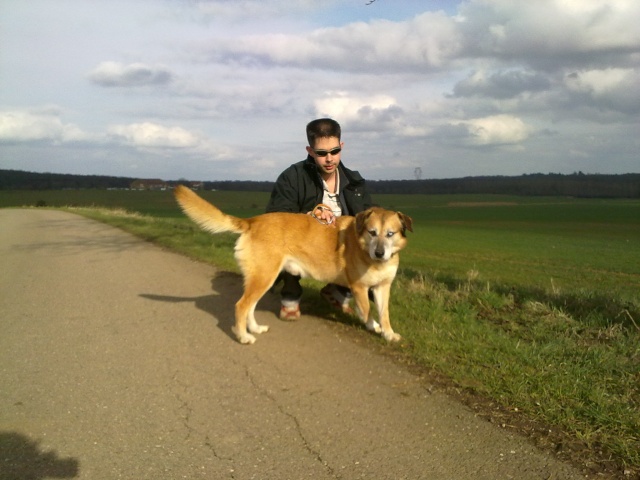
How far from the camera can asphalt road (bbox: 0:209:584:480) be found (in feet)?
10.5

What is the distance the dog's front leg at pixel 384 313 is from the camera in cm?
568

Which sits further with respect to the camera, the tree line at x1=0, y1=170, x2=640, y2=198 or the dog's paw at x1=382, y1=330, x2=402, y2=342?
the tree line at x1=0, y1=170, x2=640, y2=198

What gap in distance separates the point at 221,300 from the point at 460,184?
512 ft

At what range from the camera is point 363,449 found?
3.38m

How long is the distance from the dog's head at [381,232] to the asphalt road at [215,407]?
109cm

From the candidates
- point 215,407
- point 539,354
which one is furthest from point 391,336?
point 215,407

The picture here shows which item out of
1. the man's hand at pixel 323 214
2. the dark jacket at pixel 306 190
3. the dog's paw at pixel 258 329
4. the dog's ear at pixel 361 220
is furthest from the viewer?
the dark jacket at pixel 306 190

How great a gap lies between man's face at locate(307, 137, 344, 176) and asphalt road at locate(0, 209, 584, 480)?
214cm

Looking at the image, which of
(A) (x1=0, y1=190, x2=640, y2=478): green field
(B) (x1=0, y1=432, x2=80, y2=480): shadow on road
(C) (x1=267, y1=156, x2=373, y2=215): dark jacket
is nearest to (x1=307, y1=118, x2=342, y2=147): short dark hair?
(C) (x1=267, y1=156, x2=373, y2=215): dark jacket

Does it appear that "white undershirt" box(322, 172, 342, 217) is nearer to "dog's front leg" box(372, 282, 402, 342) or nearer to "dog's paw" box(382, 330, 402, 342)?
"dog's front leg" box(372, 282, 402, 342)

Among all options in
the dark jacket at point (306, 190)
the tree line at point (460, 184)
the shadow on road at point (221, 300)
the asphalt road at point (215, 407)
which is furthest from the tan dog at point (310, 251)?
the tree line at point (460, 184)

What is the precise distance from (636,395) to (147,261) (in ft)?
32.5

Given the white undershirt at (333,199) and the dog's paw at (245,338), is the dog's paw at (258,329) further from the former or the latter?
the white undershirt at (333,199)

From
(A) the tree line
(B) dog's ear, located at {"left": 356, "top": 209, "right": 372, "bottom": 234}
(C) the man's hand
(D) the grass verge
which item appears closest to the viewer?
(D) the grass verge
